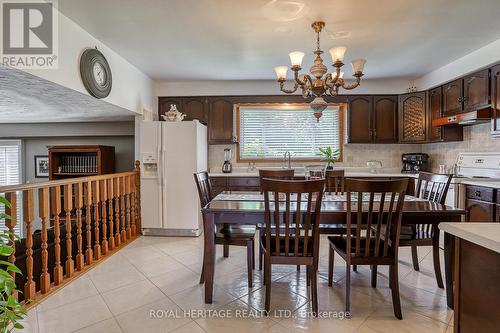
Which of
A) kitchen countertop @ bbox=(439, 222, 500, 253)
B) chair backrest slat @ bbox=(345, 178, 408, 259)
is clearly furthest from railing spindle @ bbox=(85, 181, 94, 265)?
kitchen countertop @ bbox=(439, 222, 500, 253)

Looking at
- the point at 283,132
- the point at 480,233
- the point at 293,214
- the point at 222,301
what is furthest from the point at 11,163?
the point at 480,233

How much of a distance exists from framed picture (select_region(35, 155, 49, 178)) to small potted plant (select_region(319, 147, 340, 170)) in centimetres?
543

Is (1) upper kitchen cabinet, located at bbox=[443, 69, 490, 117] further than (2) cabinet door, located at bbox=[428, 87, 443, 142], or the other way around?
(2) cabinet door, located at bbox=[428, 87, 443, 142]

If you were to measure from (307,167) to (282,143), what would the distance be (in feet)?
2.06

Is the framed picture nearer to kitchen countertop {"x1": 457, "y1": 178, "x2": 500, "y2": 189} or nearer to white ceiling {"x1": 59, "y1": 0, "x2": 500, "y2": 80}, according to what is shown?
white ceiling {"x1": 59, "y1": 0, "x2": 500, "y2": 80}

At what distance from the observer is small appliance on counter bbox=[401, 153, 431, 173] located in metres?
4.70

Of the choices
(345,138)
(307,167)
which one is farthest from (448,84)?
(307,167)

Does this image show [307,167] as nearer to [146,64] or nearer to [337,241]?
[337,241]

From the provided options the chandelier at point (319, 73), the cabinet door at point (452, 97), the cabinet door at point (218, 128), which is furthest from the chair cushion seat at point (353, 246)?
the cabinet door at point (218, 128)

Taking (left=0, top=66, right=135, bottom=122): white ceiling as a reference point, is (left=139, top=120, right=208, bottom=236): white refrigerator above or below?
below

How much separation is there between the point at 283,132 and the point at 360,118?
1308 millimetres

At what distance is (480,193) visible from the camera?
310 cm

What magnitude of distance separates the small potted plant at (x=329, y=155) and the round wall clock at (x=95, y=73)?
336 centimetres

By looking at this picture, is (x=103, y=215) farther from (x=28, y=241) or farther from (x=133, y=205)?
(x=28, y=241)
